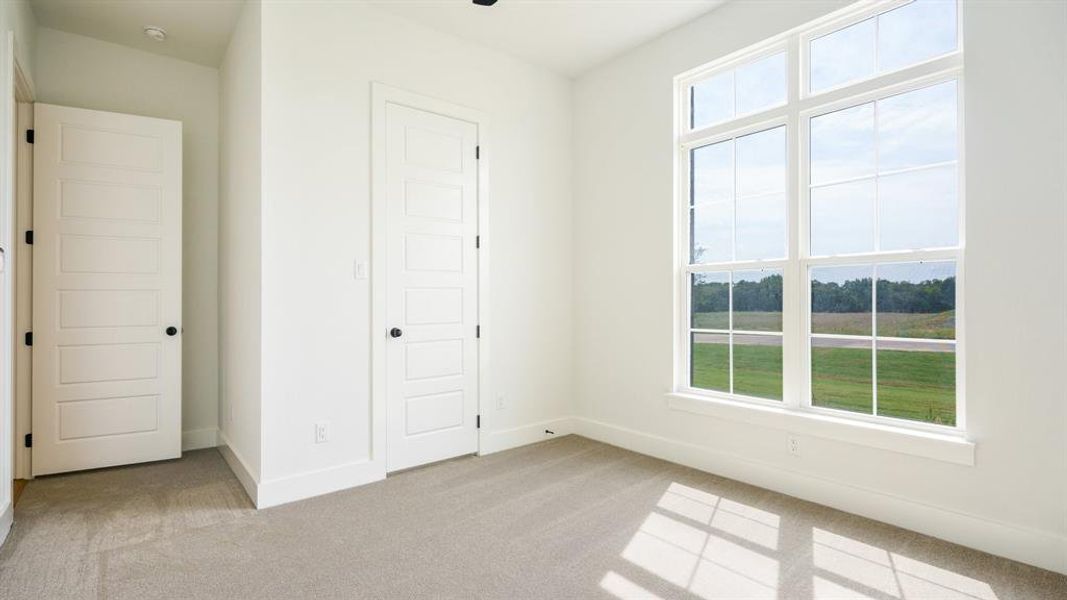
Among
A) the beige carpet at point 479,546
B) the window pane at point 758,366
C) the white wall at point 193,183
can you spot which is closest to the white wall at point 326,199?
the beige carpet at point 479,546

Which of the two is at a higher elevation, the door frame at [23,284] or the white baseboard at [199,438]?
the door frame at [23,284]

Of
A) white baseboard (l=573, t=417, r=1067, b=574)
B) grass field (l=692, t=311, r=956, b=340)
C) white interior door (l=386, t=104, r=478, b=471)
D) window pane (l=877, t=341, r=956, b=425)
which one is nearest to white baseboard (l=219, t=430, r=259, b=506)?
white interior door (l=386, t=104, r=478, b=471)

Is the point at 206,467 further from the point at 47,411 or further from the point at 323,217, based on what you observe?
the point at 323,217

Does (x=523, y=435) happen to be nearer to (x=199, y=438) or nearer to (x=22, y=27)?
(x=199, y=438)

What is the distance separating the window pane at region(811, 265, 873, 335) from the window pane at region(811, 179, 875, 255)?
124mm

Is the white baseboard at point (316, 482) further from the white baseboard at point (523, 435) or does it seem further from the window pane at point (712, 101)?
the window pane at point (712, 101)

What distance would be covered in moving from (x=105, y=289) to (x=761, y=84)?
4.61m

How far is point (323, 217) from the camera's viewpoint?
314cm

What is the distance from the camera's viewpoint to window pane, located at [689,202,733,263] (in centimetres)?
353

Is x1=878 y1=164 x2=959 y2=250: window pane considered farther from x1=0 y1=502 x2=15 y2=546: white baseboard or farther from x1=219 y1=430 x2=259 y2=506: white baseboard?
x1=0 y1=502 x2=15 y2=546: white baseboard

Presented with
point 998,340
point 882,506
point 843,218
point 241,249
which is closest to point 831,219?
point 843,218

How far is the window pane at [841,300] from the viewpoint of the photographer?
112 inches

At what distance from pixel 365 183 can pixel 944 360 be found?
11.0 ft

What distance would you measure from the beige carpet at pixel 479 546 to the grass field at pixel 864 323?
99 centimetres
